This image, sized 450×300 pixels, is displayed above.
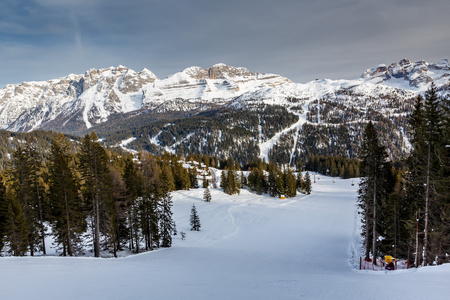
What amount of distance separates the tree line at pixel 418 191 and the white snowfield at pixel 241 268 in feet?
16.6

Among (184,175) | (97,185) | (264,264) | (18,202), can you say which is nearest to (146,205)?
(97,185)

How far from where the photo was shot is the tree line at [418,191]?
18.3 m

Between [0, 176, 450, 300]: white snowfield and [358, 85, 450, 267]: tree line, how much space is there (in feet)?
16.6

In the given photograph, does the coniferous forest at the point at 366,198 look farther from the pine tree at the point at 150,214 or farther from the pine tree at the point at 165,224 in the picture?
the pine tree at the point at 165,224

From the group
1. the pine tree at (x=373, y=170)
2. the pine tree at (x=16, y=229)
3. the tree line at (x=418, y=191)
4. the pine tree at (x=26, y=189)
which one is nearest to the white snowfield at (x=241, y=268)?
the tree line at (x=418, y=191)

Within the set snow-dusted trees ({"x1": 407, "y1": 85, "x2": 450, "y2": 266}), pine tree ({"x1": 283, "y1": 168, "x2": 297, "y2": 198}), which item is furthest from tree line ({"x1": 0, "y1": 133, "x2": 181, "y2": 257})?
pine tree ({"x1": 283, "y1": 168, "x2": 297, "y2": 198})

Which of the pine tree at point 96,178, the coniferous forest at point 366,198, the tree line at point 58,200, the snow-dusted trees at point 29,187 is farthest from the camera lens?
the snow-dusted trees at point 29,187

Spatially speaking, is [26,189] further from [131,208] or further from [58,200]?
[131,208]

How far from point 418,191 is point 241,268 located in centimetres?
1794

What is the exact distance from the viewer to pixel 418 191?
2281cm

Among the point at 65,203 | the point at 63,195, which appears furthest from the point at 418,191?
the point at 63,195

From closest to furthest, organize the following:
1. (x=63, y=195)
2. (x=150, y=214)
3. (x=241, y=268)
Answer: (x=241, y=268) < (x=63, y=195) < (x=150, y=214)

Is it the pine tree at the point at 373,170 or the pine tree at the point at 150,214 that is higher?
the pine tree at the point at 373,170

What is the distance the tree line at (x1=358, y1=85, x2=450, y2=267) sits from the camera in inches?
722
